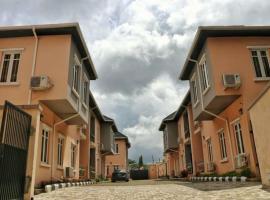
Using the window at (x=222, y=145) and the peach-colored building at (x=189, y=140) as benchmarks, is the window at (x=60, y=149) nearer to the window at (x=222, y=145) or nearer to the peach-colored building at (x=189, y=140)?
the window at (x=222, y=145)

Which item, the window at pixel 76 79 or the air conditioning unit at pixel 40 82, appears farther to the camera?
the window at pixel 76 79

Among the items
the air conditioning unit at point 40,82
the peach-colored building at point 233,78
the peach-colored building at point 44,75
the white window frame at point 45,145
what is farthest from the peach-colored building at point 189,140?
the air conditioning unit at point 40,82

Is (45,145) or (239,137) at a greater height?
(239,137)

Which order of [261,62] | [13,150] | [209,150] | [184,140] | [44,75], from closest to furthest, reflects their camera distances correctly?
[13,150] < [44,75] < [261,62] < [209,150] < [184,140]

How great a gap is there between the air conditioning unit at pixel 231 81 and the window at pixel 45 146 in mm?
8600

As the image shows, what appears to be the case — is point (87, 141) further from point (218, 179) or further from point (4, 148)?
point (4, 148)

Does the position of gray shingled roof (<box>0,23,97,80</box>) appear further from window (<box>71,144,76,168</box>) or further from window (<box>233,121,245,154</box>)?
window (<box>233,121,245,154</box>)

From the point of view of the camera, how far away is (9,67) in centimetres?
1298

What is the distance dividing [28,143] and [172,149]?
2659 centimetres

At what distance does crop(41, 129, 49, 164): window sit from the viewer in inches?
515

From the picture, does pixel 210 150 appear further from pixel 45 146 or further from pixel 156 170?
pixel 156 170

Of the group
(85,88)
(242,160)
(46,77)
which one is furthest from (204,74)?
(46,77)

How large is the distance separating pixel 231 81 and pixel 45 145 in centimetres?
912

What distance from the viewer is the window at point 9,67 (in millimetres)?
12844
